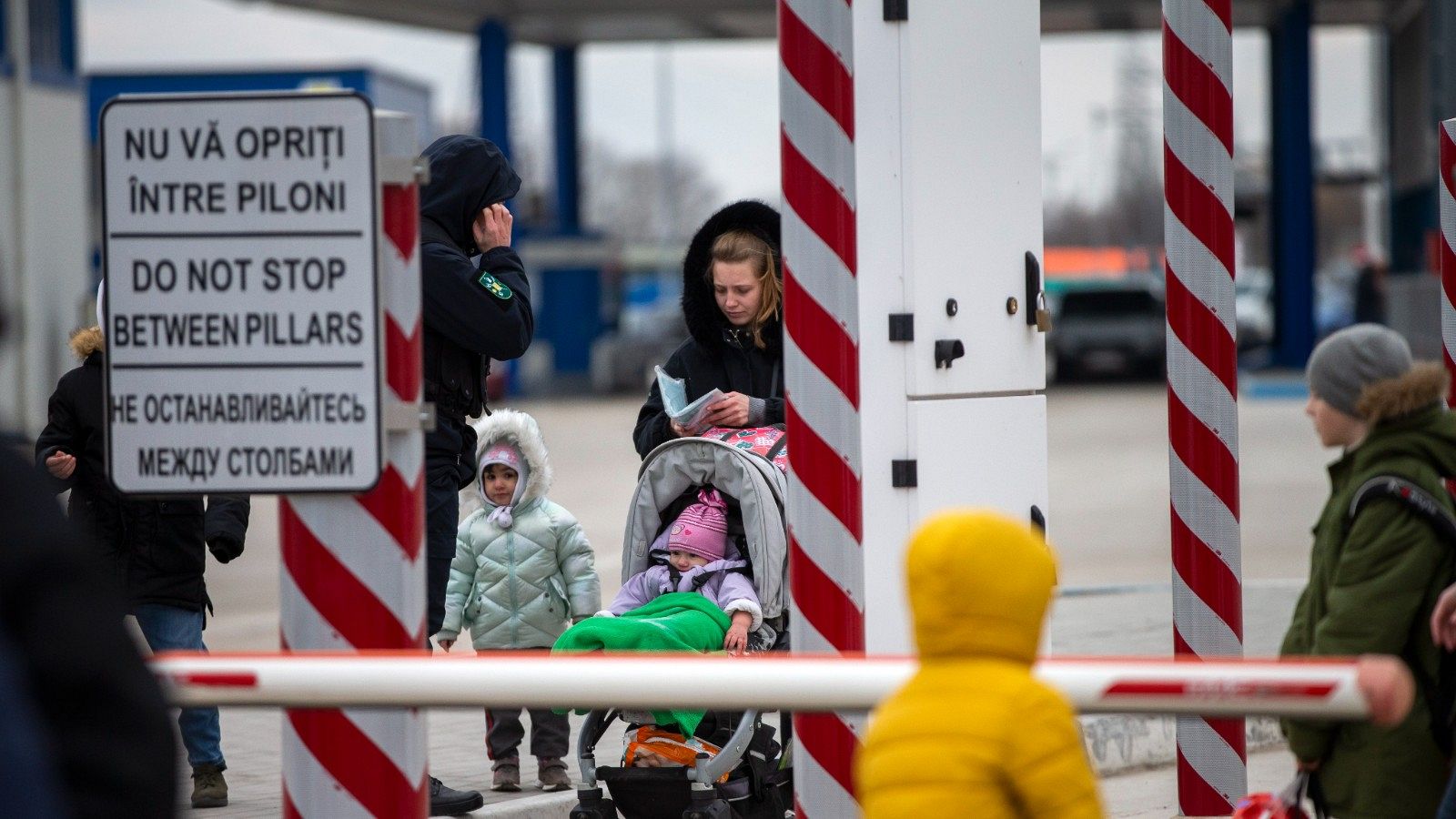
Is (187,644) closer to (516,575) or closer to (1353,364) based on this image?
(516,575)

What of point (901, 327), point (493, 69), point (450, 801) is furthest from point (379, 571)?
point (493, 69)

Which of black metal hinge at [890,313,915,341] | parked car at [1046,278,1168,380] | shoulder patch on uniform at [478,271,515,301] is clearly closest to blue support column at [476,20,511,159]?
parked car at [1046,278,1168,380]

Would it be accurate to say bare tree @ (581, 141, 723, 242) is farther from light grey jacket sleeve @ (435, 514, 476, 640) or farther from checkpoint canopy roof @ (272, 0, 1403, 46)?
light grey jacket sleeve @ (435, 514, 476, 640)

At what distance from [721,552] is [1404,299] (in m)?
19.6

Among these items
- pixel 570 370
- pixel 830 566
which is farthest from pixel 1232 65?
pixel 570 370

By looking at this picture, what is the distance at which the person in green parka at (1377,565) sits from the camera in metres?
3.86

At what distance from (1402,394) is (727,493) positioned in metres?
2.45

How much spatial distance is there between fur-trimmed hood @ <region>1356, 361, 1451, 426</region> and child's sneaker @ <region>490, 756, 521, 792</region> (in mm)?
3625

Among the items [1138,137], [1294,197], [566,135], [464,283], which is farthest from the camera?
[1138,137]

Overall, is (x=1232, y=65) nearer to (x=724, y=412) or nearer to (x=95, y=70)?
(x=724, y=412)

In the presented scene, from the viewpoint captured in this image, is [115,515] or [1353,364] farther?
[115,515]

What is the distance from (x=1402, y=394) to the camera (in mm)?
3955

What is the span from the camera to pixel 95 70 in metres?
22.7

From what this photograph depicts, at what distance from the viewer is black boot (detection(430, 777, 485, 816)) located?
6.05m
